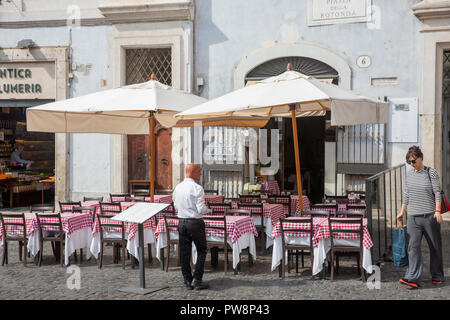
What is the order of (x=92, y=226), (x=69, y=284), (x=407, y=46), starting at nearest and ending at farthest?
(x=69, y=284) → (x=92, y=226) → (x=407, y=46)

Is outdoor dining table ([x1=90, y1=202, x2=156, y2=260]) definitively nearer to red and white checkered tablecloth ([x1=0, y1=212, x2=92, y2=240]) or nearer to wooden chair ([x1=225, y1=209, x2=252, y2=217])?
red and white checkered tablecloth ([x1=0, y1=212, x2=92, y2=240])

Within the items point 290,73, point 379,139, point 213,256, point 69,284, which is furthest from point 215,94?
point 69,284

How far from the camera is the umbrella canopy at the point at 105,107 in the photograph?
336 inches

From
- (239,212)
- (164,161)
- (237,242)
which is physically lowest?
(237,242)

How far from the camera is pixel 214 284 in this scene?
23.4 ft

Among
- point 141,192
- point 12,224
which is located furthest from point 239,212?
point 141,192

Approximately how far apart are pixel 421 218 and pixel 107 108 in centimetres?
473

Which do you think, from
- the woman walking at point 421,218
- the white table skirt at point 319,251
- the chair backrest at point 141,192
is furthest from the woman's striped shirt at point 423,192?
the chair backrest at point 141,192

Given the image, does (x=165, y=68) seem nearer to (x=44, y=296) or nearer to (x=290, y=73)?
(x=290, y=73)

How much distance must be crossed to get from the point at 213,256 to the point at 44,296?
249cm

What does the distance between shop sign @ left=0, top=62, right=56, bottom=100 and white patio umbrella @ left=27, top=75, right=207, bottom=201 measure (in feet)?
16.2

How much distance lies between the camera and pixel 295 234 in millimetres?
7438

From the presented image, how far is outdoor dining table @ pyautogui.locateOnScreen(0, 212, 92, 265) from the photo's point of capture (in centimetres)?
828

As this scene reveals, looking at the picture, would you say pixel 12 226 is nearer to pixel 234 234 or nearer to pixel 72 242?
pixel 72 242
